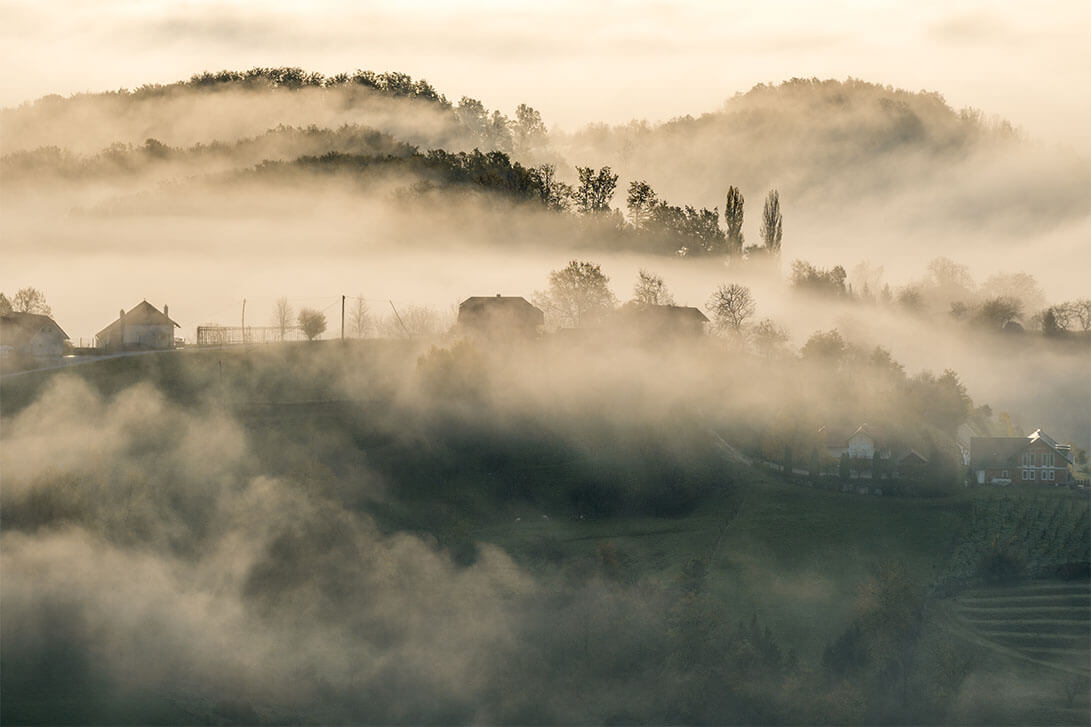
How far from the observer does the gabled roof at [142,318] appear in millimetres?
141000

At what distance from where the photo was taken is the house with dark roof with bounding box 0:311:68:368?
129875mm

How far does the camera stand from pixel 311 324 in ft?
497

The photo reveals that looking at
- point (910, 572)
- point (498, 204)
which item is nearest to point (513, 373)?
point (910, 572)

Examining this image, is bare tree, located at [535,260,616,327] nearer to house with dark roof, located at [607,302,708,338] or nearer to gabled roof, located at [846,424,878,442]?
house with dark roof, located at [607,302,708,338]

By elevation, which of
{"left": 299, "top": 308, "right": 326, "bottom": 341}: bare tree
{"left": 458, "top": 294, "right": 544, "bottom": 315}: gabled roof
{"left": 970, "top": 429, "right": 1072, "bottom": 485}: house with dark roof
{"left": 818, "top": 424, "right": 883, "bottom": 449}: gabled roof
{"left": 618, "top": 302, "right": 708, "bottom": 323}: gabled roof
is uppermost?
{"left": 458, "top": 294, "right": 544, "bottom": 315}: gabled roof

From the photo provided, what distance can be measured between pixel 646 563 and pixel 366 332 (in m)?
68.7

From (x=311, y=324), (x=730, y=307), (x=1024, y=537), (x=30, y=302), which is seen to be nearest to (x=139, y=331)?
(x=311, y=324)

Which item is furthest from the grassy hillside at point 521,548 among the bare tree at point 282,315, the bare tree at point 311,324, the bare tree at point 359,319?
the bare tree at point 359,319

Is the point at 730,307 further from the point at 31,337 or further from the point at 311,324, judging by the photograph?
the point at 31,337

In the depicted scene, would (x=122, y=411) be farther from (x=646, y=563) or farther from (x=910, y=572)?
(x=910, y=572)

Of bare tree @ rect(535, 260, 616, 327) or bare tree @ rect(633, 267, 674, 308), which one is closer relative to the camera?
bare tree @ rect(633, 267, 674, 308)

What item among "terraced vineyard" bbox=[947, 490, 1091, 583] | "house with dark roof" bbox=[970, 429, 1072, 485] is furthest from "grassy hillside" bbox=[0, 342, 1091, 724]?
"house with dark roof" bbox=[970, 429, 1072, 485]

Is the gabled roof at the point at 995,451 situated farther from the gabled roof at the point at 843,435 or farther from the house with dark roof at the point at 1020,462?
the gabled roof at the point at 843,435

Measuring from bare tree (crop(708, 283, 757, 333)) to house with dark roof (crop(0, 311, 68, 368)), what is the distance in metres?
71.6
